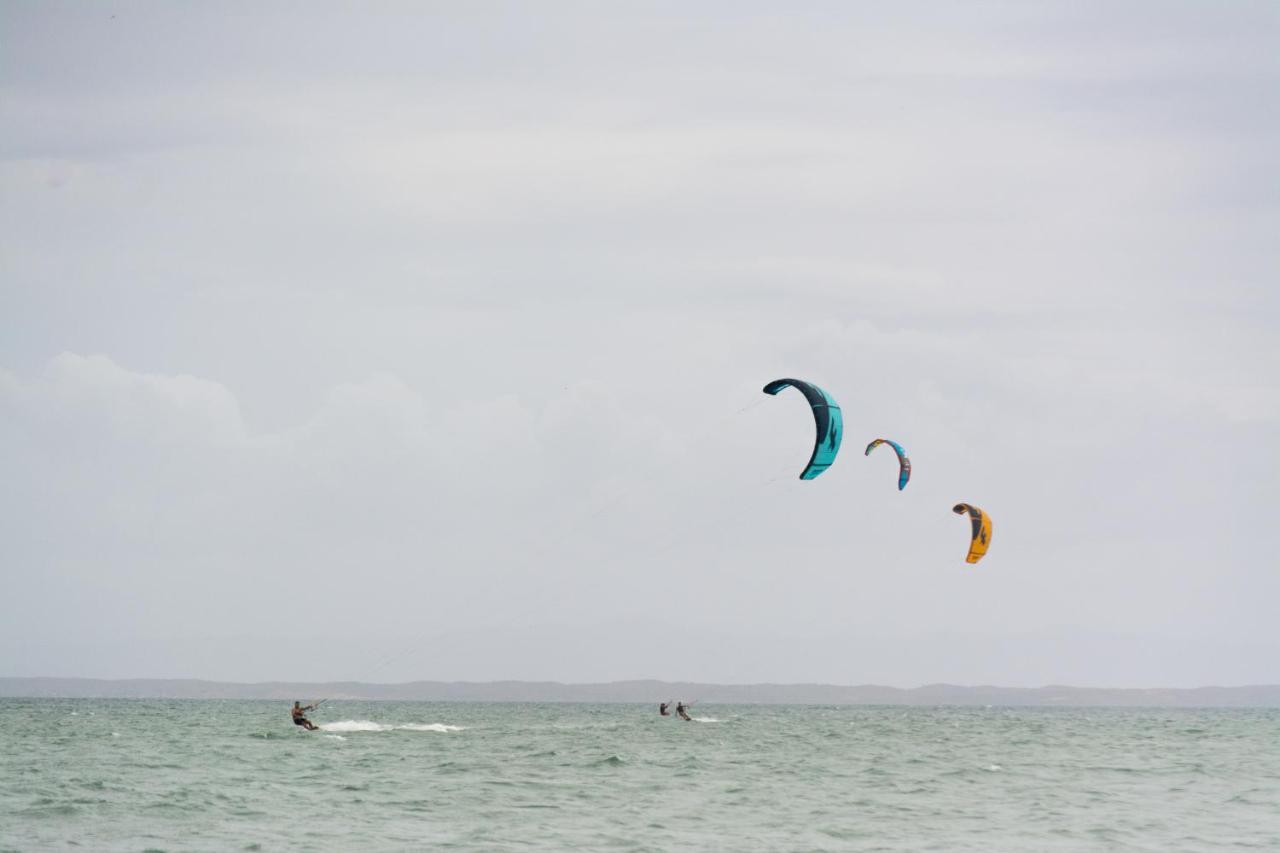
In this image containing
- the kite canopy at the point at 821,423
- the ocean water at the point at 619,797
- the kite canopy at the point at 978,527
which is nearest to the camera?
the ocean water at the point at 619,797

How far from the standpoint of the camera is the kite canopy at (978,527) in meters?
49.2

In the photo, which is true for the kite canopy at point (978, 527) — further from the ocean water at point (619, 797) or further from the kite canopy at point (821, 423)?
the kite canopy at point (821, 423)

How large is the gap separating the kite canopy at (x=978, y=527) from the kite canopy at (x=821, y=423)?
1585cm

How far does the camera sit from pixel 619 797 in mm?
28859

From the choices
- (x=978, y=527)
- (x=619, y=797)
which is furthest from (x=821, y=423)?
(x=978, y=527)

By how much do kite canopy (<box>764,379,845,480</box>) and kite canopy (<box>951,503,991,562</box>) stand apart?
15.8 m

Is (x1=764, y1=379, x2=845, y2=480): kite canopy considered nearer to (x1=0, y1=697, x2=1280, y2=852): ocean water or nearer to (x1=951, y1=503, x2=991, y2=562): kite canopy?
(x1=0, y1=697, x2=1280, y2=852): ocean water

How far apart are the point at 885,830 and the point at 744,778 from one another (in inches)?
388

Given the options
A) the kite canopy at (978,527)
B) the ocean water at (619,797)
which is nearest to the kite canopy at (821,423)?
the ocean water at (619,797)

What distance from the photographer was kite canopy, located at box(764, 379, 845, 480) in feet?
113

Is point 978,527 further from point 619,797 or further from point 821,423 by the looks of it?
point 619,797

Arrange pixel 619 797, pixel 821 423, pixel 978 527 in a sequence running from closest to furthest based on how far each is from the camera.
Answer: pixel 619 797, pixel 821 423, pixel 978 527

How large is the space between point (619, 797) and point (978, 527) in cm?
2507

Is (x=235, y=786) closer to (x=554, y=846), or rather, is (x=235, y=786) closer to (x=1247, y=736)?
(x=554, y=846)
